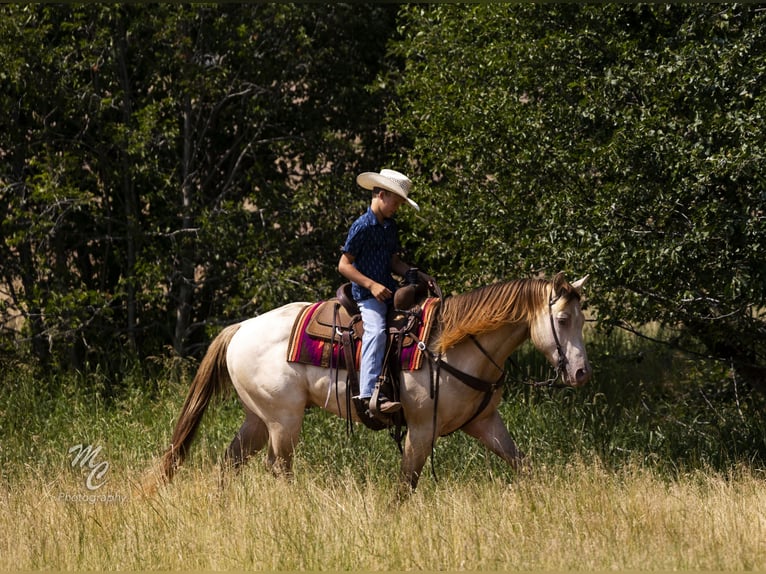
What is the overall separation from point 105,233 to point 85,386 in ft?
6.64

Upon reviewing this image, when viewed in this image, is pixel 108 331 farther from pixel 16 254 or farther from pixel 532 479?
pixel 532 479

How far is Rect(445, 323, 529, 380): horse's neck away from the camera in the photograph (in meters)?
6.80

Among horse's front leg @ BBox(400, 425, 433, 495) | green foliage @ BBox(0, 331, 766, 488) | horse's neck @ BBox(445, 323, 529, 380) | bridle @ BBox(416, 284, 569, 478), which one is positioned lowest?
green foliage @ BBox(0, 331, 766, 488)

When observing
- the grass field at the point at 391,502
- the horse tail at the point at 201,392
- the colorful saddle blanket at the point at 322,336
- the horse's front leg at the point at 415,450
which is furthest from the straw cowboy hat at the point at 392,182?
the grass field at the point at 391,502

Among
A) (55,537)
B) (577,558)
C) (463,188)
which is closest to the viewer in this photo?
(577,558)

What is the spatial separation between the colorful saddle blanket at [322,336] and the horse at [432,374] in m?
0.07

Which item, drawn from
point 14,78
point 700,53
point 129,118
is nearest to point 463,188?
point 700,53

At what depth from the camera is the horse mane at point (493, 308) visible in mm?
6684

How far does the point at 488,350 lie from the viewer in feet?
22.4

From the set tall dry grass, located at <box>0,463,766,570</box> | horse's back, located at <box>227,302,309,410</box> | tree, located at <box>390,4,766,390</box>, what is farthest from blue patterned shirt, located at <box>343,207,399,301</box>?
tree, located at <box>390,4,766,390</box>

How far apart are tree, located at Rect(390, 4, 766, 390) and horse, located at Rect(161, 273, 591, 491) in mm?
1480

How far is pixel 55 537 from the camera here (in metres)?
6.26

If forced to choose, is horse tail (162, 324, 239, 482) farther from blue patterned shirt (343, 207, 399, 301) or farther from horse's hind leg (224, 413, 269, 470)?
blue patterned shirt (343, 207, 399, 301)

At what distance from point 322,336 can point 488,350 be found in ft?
4.00
